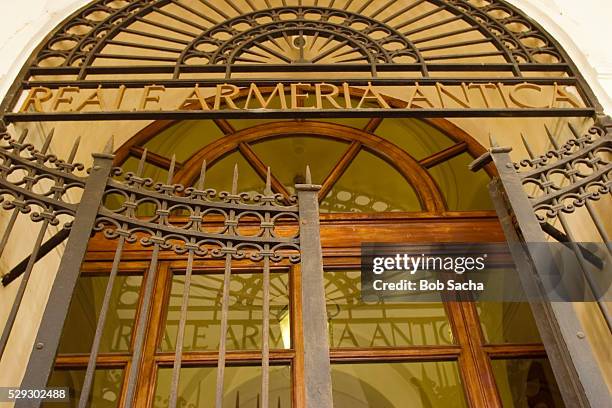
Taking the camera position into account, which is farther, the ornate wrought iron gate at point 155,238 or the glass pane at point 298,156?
the glass pane at point 298,156

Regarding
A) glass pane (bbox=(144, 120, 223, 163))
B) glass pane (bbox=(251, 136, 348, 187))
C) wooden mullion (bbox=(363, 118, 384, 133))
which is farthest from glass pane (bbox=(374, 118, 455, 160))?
glass pane (bbox=(144, 120, 223, 163))

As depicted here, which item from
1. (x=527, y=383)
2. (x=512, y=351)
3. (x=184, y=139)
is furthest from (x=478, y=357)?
(x=184, y=139)

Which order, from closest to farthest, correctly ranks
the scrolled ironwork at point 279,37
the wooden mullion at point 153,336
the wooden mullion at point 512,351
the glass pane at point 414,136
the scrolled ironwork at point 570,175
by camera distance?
the scrolled ironwork at point 570,175 < the wooden mullion at point 153,336 < the wooden mullion at point 512,351 < the scrolled ironwork at point 279,37 < the glass pane at point 414,136

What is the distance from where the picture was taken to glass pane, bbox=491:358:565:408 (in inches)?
122

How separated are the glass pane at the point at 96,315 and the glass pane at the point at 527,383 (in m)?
1.88

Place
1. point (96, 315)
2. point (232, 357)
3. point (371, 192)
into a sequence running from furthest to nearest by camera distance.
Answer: point (371, 192) → point (96, 315) → point (232, 357)

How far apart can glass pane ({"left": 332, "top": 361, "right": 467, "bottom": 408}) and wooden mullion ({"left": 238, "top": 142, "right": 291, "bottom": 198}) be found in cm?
131

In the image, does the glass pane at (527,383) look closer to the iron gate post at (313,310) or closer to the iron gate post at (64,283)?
the iron gate post at (313,310)

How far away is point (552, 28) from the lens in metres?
3.76

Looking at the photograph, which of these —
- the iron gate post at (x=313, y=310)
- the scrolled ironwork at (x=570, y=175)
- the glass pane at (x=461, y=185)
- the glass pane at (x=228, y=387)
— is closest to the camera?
the iron gate post at (x=313, y=310)

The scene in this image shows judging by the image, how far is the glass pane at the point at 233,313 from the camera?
3260 mm

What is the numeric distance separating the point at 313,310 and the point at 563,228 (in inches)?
45.3

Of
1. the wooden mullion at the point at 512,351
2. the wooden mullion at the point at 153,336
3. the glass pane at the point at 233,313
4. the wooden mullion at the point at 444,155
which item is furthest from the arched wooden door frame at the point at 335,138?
the wooden mullion at the point at 512,351

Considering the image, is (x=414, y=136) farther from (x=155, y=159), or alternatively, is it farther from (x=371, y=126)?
(x=155, y=159)
